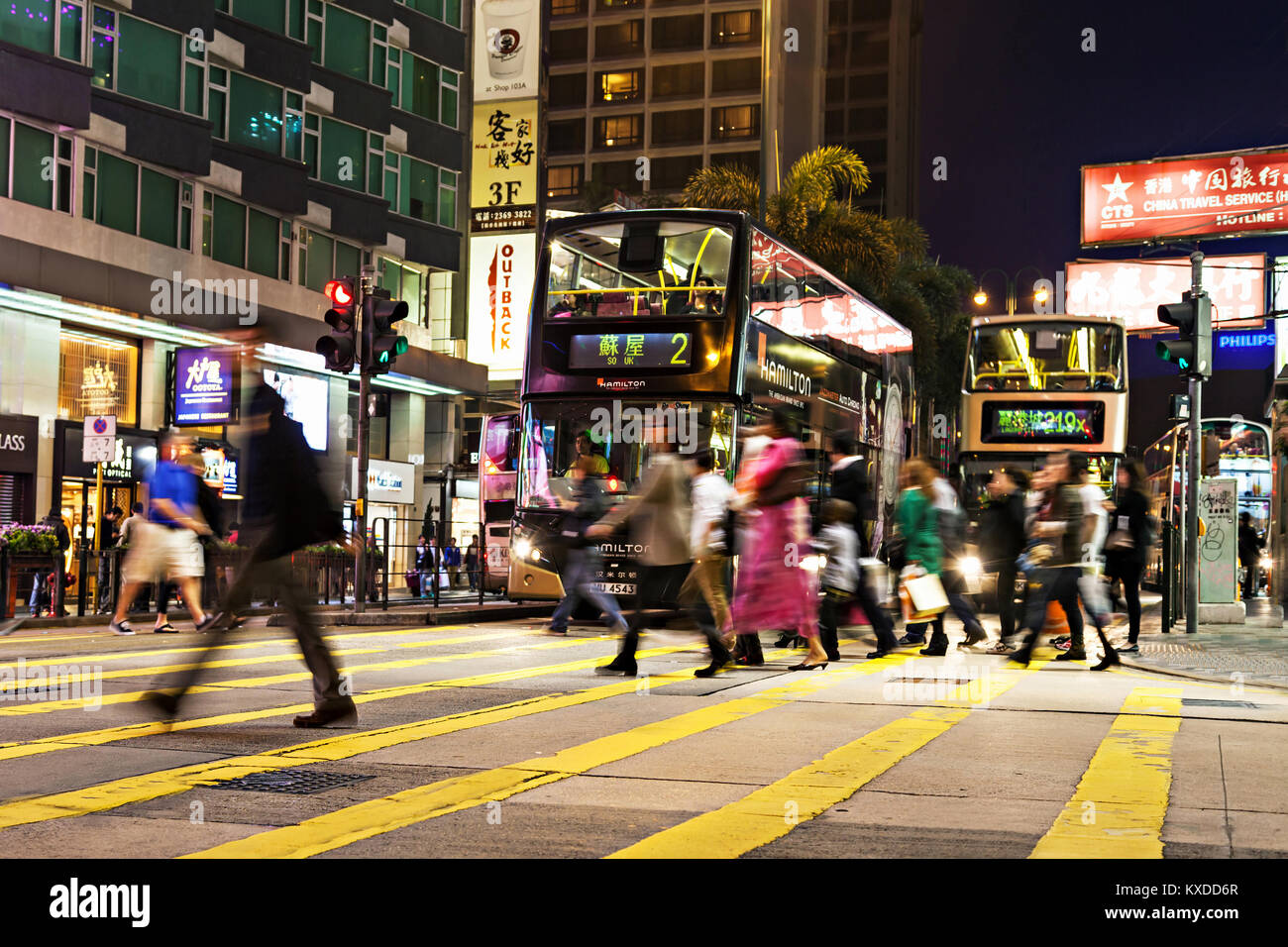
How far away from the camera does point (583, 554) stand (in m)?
12.2

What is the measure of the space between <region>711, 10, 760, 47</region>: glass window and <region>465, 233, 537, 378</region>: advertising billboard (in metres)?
48.2

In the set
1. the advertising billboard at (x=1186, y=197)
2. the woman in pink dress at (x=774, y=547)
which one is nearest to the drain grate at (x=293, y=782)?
the woman in pink dress at (x=774, y=547)

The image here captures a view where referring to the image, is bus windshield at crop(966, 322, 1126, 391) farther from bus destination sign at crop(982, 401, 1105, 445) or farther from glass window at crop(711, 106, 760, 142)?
glass window at crop(711, 106, 760, 142)

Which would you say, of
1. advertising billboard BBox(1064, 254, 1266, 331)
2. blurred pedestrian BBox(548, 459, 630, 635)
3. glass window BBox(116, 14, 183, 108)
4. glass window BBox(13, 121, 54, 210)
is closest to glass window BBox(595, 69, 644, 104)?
advertising billboard BBox(1064, 254, 1266, 331)

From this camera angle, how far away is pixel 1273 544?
93.4 ft

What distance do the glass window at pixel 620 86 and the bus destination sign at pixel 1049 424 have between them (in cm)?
6439

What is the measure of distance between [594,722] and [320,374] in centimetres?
2586

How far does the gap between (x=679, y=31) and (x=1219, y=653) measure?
7347cm

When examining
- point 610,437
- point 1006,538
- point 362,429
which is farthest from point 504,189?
point 1006,538

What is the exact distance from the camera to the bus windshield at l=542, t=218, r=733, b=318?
16.0 m

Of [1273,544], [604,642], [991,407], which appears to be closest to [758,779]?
[604,642]

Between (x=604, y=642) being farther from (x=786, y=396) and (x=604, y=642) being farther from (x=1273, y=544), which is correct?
(x=1273, y=544)

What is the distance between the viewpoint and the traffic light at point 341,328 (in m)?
16.3

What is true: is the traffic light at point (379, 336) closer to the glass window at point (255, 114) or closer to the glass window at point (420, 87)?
the glass window at point (255, 114)
